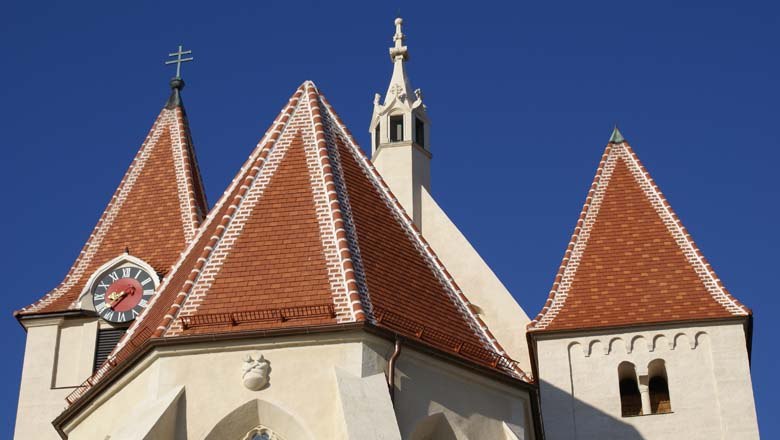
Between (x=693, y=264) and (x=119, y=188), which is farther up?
(x=119, y=188)

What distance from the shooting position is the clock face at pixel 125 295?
3212 cm

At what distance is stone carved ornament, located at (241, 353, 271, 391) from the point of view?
24547mm

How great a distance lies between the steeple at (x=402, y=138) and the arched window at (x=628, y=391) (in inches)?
253

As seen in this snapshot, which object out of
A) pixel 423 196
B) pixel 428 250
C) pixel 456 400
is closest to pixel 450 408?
pixel 456 400

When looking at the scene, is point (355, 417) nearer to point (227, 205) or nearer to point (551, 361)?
point (227, 205)

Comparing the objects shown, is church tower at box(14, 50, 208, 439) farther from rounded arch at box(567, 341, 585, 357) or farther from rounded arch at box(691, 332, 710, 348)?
rounded arch at box(691, 332, 710, 348)

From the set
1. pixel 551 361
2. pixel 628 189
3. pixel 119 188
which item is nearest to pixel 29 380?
pixel 119 188

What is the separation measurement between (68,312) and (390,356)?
31.7ft

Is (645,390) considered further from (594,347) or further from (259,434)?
(259,434)

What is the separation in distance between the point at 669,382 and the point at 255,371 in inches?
397

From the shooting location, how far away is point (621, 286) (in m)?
33.2

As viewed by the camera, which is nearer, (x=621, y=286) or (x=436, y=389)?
(x=436, y=389)

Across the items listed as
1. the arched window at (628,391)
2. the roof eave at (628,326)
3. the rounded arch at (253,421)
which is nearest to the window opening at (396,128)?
the roof eave at (628,326)

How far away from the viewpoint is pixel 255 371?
80.6ft
